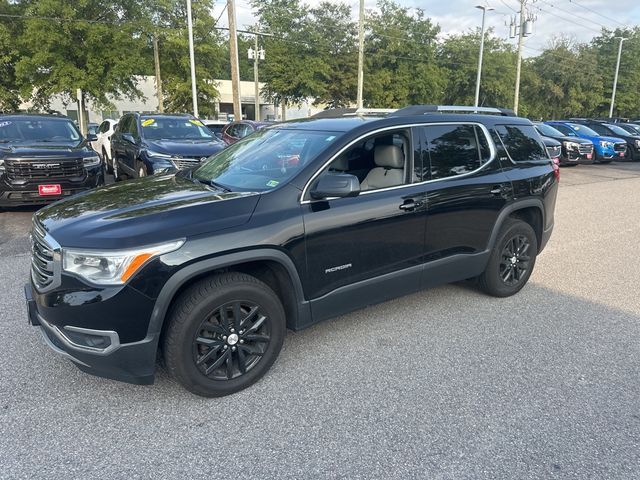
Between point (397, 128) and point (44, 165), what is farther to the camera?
point (44, 165)

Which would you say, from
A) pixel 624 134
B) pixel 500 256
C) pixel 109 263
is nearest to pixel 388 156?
pixel 500 256

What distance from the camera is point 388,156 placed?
3.87 metres

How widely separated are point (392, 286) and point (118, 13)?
24391 mm

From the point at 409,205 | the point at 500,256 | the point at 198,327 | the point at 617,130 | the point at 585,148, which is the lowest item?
the point at 585,148

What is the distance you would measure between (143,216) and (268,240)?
0.77 metres

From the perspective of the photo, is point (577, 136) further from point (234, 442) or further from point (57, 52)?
point (57, 52)

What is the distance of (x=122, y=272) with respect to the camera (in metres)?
2.62

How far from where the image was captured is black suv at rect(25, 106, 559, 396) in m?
2.69

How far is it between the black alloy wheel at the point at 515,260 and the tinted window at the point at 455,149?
944 mm

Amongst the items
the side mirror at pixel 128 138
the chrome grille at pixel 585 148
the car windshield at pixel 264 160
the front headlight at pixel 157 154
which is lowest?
the chrome grille at pixel 585 148

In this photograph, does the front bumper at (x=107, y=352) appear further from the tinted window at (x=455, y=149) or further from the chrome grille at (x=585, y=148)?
the chrome grille at (x=585, y=148)

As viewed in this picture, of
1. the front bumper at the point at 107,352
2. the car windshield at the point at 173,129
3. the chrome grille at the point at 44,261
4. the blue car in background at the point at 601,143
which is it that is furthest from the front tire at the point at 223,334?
the blue car in background at the point at 601,143

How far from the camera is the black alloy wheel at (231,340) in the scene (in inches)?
115

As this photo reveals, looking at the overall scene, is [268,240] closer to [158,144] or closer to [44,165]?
[44,165]
